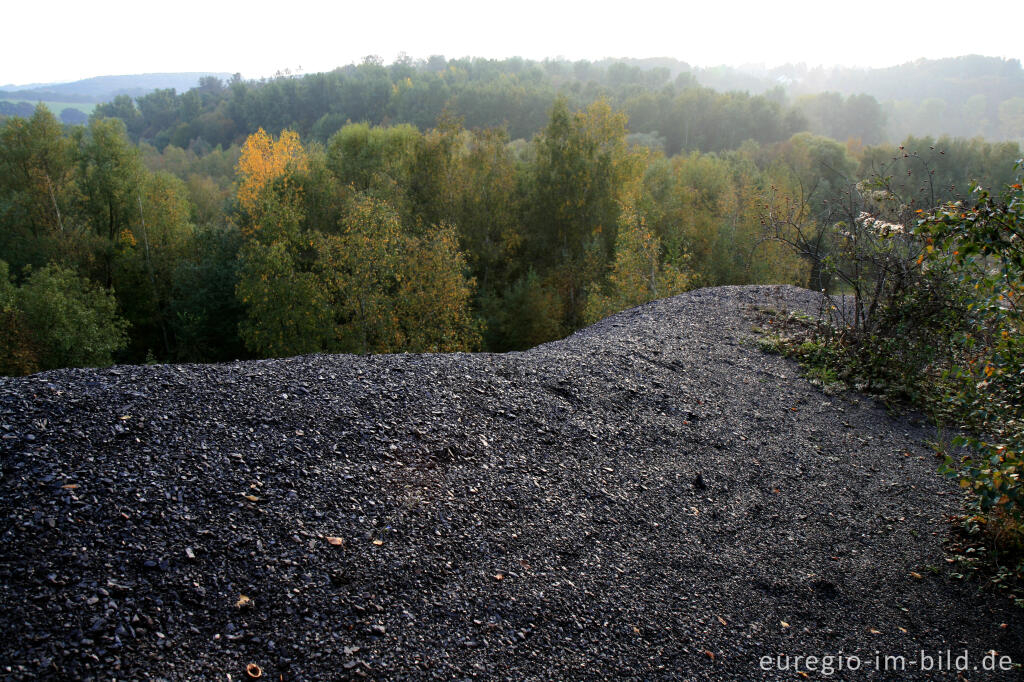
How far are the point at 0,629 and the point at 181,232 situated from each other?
35782 millimetres

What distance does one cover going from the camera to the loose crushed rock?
171 inches

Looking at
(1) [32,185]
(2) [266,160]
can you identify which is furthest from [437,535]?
(1) [32,185]

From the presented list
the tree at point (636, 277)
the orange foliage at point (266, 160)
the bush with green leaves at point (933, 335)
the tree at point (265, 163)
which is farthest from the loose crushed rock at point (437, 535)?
the orange foliage at point (266, 160)

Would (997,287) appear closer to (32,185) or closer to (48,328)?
(48,328)

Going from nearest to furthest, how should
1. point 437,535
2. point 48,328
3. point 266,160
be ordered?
point 437,535
point 48,328
point 266,160

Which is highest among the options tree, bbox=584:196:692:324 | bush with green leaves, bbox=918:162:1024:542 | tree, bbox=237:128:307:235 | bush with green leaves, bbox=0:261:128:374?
tree, bbox=237:128:307:235

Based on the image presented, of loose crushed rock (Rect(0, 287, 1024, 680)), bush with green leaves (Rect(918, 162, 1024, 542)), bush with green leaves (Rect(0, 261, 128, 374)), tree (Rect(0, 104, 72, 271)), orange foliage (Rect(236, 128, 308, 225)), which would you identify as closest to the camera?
loose crushed rock (Rect(0, 287, 1024, 680))

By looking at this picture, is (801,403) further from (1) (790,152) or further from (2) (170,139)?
(2) (170,139)

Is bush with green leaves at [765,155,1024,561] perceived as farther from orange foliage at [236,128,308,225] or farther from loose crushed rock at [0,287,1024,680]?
orange foliage at [236,128,308,225]

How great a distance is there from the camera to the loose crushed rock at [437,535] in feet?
14.2

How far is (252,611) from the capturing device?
4.45 meters

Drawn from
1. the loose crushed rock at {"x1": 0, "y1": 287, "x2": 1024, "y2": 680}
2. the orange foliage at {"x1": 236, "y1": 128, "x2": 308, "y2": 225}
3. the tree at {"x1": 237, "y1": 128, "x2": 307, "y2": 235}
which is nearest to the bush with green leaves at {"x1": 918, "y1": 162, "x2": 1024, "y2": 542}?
the loose crushed rock at {"x1": 0, "y1": 287, "x2": 1024, "y2": 680}

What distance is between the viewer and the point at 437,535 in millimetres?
5625

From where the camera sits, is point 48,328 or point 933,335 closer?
point 933,335
